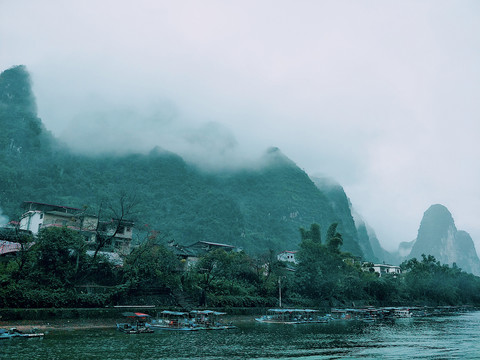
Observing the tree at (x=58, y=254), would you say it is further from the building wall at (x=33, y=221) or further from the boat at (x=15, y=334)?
the building wall at (x=33, y=221)

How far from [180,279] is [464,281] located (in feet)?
309

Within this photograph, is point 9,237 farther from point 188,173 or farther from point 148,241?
point 188,173

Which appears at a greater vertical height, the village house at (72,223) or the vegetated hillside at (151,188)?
the vegetated hillside at (151,188)

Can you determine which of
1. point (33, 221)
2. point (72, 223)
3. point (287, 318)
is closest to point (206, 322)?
point (287, 318)

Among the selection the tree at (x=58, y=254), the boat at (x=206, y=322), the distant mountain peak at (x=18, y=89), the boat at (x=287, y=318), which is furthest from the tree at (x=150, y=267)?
the distant mountain peak at (x=18, y=89)

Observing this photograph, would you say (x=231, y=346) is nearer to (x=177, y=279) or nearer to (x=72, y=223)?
(x=177, y=279)

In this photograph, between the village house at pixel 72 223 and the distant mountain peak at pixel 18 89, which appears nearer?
the village house at pixel 72 223

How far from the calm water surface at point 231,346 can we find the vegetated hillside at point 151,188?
66.3m

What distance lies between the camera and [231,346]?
1096 inches

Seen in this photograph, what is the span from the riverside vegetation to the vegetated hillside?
103 feet

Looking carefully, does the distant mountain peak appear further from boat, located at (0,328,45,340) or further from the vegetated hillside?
boat, located at (0,328,45,340)

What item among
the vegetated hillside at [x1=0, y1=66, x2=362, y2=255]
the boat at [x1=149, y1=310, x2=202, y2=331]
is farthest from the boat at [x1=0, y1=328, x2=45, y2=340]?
the vegetated hillside at [x1=0, y1=66, x2=362, y2=255]

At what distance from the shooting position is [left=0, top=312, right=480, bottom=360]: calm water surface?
76.6 feet

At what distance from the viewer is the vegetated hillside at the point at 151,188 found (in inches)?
4370
